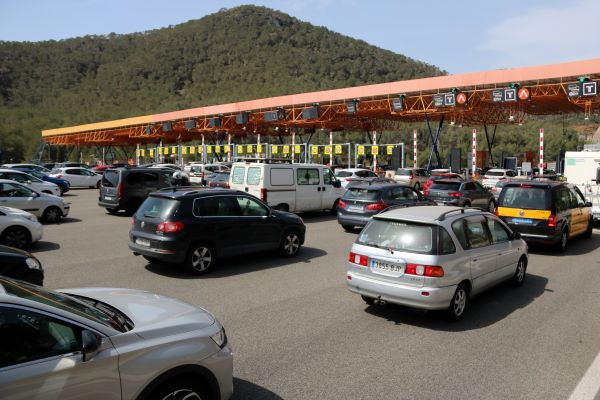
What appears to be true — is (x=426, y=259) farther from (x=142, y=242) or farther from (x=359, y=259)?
(x=142, y=242)

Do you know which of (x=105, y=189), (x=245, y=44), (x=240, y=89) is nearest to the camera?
(x=105, y=189)

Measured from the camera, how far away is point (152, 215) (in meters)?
9.26

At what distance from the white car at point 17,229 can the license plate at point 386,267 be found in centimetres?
855

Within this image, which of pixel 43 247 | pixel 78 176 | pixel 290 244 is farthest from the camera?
pixel 78 176

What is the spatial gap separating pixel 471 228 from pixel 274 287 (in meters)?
3.40

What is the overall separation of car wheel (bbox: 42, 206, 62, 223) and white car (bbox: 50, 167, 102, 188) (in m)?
17.0

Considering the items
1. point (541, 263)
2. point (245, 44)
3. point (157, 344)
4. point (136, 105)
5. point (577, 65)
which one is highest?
point (245, 44)

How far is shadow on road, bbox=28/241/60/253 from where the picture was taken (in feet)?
37.4

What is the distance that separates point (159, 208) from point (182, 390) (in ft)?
20.1

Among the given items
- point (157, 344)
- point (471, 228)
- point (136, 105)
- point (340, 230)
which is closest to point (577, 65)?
point (340, 230)

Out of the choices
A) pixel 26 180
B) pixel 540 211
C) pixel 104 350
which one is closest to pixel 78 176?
pixel 26 180

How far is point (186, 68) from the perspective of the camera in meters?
117

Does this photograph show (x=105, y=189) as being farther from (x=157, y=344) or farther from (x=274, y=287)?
(x=157, y=344)

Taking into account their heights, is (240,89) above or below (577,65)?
above
